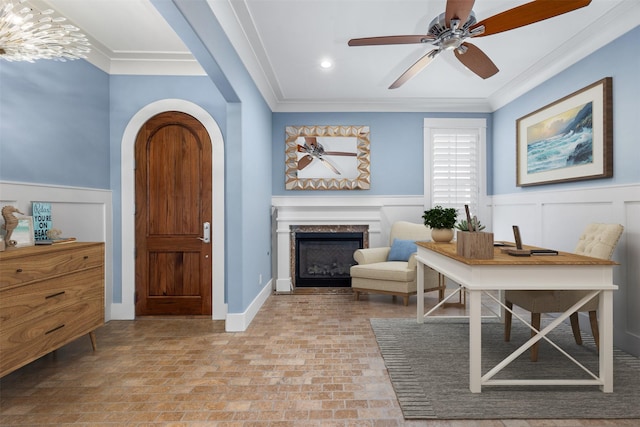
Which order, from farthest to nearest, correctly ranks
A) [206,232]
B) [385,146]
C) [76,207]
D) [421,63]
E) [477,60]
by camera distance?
[385,146]
[206,232]
[76,207]
[421,63]
[477,60]

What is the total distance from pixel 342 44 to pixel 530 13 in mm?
1760

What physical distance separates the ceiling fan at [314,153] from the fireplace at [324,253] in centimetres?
92

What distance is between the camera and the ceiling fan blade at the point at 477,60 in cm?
266

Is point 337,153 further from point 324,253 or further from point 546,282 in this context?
point 546,282

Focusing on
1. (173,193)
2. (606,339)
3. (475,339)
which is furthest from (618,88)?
(173,193)

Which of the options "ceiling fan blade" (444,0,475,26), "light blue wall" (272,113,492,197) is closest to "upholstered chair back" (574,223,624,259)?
"ceiling fan blade" (444,0,475,26)

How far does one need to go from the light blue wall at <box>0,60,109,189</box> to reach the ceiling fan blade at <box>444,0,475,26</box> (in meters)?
3.16

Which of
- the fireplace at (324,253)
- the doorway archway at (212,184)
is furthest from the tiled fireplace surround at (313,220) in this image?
the doorway archway at (212,184)

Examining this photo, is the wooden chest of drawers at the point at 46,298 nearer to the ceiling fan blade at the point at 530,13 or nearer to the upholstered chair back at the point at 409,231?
the ceiling fan blade at the point at 530,13

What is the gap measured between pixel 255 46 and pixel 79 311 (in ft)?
9.17

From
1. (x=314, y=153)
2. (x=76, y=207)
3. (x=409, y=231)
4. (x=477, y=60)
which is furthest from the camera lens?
(x=314, y=153)

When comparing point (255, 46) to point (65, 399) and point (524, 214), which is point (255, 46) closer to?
point (65, 399)

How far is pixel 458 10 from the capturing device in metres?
2.21

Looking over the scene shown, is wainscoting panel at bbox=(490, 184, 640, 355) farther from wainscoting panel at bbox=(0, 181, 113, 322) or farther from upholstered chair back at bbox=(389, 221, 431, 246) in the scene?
wainscoting panel at bbox=(0, 181, 113, 322)
